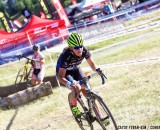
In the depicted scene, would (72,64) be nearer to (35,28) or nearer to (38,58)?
(38,58)

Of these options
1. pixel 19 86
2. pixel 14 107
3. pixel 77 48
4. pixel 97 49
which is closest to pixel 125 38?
pixel 97 49

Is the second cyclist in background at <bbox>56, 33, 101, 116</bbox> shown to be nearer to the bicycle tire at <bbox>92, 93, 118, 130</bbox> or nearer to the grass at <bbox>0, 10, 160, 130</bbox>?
the bicycle tire at <bbox>92, 93, 118, 130</bbox>

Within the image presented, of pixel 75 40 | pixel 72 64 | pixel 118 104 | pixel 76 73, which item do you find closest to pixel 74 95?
pixel 76 73

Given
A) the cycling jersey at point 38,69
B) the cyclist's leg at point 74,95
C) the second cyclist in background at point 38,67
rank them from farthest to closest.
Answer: the cycling jersey at point 38,69 → the second cyclist in background at point 38,67 → the cyclist's leg at point 74,95

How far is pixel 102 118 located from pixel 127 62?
6511mm

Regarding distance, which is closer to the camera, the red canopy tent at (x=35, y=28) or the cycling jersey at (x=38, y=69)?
the cycling jersey at (x=38, y=69)

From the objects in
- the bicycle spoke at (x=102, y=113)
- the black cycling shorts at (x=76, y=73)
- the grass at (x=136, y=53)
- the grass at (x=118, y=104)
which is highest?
the black cycling shorts at (x=76, y=73)

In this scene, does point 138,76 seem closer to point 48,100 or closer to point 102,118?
point 48,100

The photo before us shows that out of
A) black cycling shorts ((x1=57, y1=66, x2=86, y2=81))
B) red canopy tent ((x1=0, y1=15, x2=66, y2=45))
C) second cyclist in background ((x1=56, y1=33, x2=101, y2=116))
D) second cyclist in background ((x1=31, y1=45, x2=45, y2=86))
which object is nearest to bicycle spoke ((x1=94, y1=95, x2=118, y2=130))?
second cyclist in background ((x1=56, y1=33, x2=101, y2=116))

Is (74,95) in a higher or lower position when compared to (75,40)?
lower

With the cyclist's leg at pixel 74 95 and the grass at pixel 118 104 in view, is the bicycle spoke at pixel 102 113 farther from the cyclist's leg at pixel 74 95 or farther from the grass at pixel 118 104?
the grass at pixel 118 104

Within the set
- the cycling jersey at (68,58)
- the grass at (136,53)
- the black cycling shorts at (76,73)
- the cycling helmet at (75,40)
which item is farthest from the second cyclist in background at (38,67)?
the cycling helmet at (75,40)

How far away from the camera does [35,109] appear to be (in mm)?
9750

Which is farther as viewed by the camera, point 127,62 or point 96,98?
point 127,62
